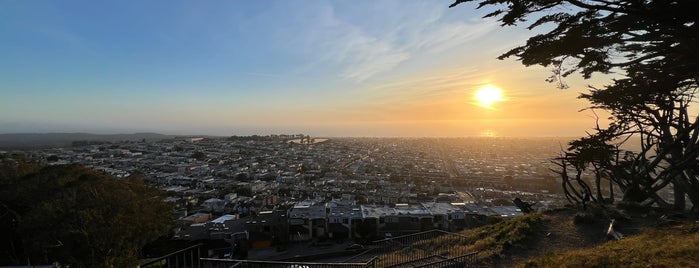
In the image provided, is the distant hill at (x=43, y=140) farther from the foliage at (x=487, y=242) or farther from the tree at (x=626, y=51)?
the tree at (x=626, y=51)

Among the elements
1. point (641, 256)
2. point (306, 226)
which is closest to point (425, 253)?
point (641, 256)

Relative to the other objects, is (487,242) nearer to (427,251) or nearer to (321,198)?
(427,251)

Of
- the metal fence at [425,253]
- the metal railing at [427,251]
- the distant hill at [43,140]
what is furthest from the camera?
the distant hill at [43,140]

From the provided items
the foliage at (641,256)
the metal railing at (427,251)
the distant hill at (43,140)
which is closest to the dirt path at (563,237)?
the metal railing at (427,251)

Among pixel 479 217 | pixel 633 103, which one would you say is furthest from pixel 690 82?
pixel 479 217

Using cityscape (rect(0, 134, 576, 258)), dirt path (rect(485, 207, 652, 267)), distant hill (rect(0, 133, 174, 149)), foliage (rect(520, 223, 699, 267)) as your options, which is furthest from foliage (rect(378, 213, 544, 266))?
distant hill (rect(0, 133, 174, 149))

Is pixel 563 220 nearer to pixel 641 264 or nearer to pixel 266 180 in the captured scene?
pixel 641 264
